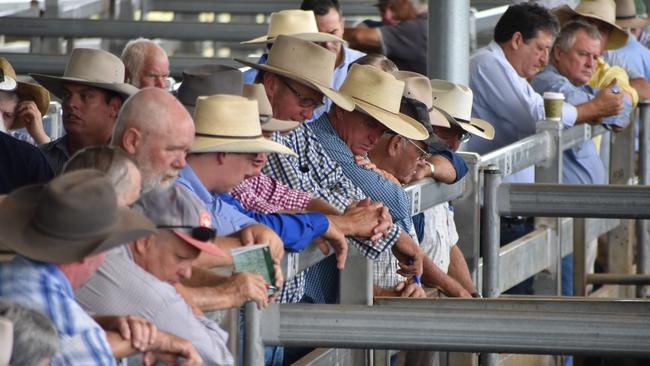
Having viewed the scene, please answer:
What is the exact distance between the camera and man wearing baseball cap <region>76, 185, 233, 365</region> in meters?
3.86

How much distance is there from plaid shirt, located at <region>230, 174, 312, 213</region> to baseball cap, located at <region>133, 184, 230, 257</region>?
43.1 inches

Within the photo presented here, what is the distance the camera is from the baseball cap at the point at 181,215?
4047 millimetres

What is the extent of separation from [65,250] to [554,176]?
494 centimetres

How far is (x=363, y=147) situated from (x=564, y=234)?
7.69ft

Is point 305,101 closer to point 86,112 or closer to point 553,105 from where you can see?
point 86,112

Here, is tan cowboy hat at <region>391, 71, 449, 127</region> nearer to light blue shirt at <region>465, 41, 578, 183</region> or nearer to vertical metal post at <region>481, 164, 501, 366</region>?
vertical metal post at <region>481, 164, 501, 366</region>

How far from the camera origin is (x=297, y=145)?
5957mm

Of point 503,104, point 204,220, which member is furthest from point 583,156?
point 204,220


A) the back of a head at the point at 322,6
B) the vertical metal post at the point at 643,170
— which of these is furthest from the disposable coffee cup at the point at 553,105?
the back of a head at the point at 322,6

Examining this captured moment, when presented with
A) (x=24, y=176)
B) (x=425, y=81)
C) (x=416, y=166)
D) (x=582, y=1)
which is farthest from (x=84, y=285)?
(x=582, y=1)

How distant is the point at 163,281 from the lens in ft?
13.0

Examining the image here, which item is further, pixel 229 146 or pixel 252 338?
pixel 229 146

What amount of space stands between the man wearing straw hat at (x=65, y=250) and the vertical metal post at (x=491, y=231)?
3241mm

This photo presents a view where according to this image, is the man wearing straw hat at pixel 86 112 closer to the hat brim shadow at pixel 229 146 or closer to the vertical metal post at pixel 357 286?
the hat brim shadow at pixel 229 146
